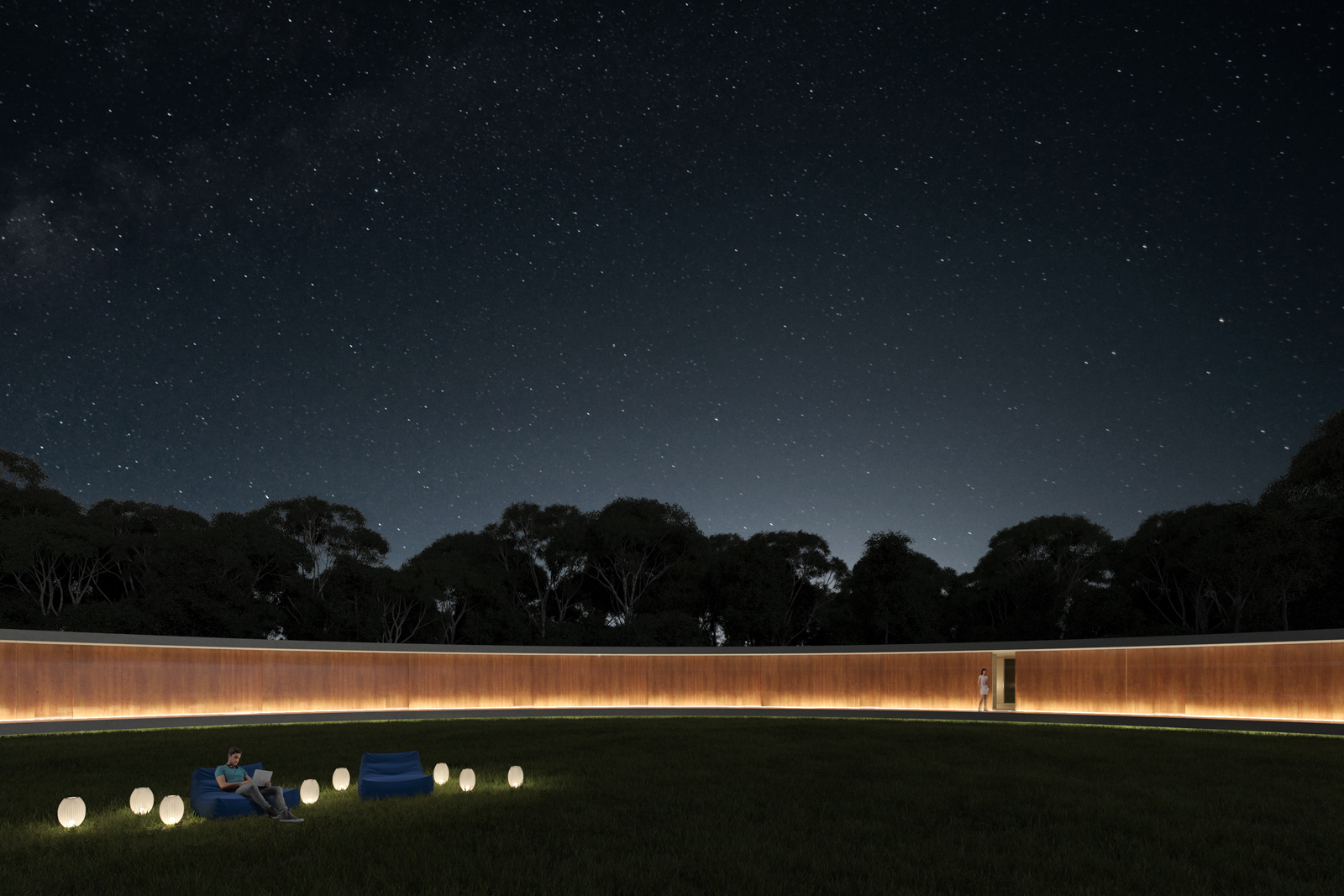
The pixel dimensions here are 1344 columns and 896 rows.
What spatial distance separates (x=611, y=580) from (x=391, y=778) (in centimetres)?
4147

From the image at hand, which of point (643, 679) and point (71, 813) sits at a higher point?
point (71, 813)

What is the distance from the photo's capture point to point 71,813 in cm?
965

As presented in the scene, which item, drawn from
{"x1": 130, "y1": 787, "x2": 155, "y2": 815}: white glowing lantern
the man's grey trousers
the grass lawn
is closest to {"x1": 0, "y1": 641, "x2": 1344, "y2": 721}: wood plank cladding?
the grass lawn

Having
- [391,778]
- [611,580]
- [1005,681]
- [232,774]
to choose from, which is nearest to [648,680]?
[1005,681]

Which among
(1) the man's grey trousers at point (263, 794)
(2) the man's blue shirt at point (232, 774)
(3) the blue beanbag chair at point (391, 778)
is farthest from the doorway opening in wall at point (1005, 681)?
(2) the man's blue shirt at point (232, 774)

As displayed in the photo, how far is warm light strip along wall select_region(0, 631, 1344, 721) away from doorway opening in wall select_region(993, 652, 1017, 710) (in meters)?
0.36

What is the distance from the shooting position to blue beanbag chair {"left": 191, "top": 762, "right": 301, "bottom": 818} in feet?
33.9

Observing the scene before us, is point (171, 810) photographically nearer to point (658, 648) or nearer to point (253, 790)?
point (253, 790)

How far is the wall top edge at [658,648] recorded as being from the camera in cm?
2228

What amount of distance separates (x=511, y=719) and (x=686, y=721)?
15.9 feet

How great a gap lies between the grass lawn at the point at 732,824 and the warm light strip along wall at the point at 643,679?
630 cm

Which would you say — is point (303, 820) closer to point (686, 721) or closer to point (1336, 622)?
point (686, 721)

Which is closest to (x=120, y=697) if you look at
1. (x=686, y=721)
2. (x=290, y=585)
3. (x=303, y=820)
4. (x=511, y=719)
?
(x=511, y=719)

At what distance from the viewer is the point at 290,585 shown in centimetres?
4541
